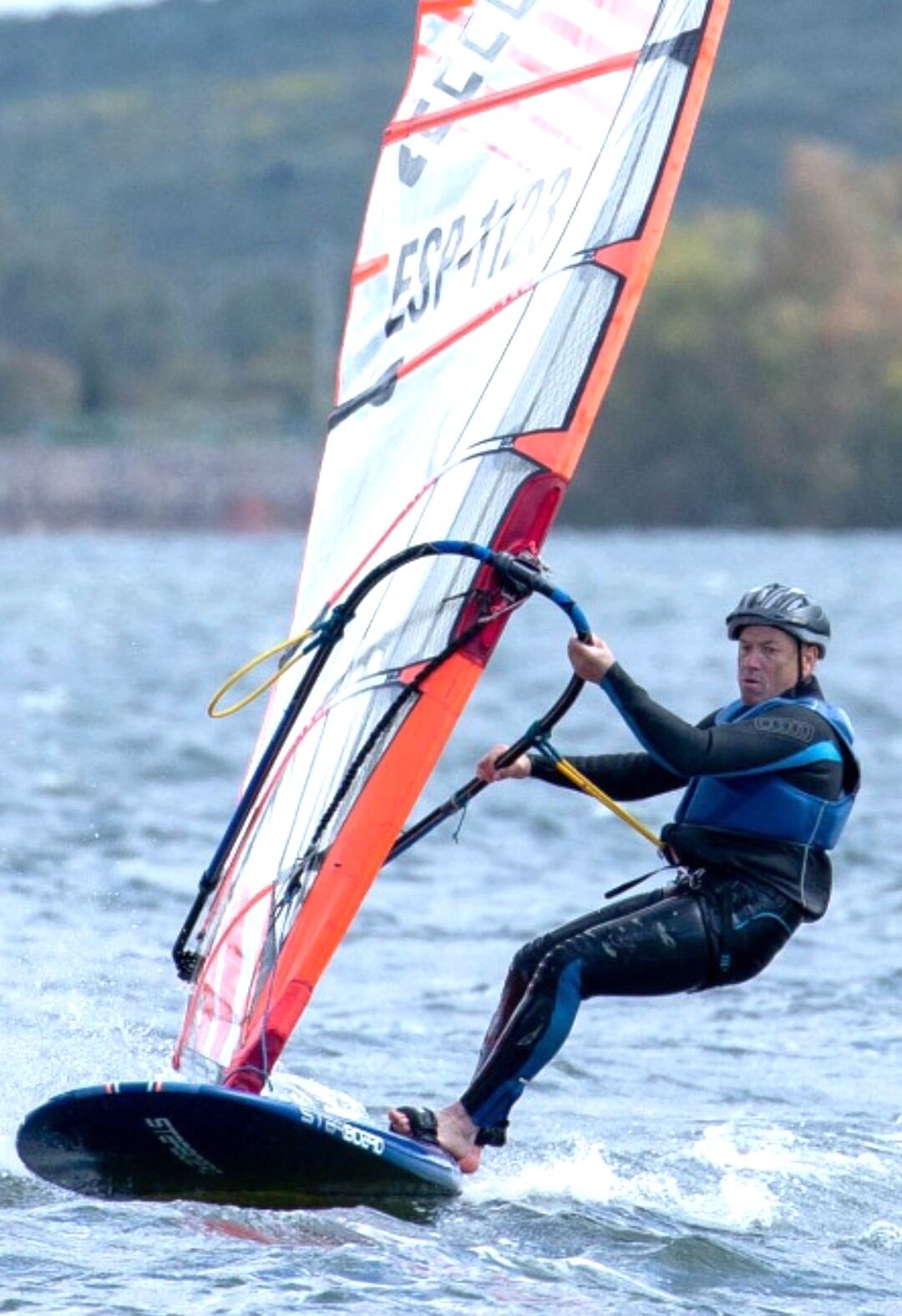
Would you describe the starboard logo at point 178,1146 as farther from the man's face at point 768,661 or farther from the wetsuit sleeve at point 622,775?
the man's face at point 768,661

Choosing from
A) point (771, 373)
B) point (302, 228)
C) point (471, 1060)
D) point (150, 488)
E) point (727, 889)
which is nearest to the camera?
point (727, 889)

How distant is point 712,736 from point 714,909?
1.40 ft

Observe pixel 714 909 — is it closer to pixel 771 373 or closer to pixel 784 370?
pixel 784 370

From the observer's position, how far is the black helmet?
593cm

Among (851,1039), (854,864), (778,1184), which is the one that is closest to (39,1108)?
(778,1184)

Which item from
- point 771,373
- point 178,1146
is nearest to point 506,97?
point 178,1146

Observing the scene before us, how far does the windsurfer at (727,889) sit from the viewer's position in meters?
5.91

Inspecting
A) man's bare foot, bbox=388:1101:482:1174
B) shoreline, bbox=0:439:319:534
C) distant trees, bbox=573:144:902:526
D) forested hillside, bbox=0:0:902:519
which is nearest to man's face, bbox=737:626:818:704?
man's bare foot, bbox=388:1101:482:1174

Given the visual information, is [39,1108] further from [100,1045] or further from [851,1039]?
[851,1039]

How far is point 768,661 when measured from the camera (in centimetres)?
602

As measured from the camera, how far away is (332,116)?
185500 mm

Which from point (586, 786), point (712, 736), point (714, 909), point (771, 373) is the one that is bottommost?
point (714, 909)

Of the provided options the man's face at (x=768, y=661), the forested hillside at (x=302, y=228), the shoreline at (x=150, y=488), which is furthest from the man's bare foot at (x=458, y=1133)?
the shoreline at (x=150, y=488)

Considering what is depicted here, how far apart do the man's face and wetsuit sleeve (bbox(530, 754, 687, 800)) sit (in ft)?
0.98
